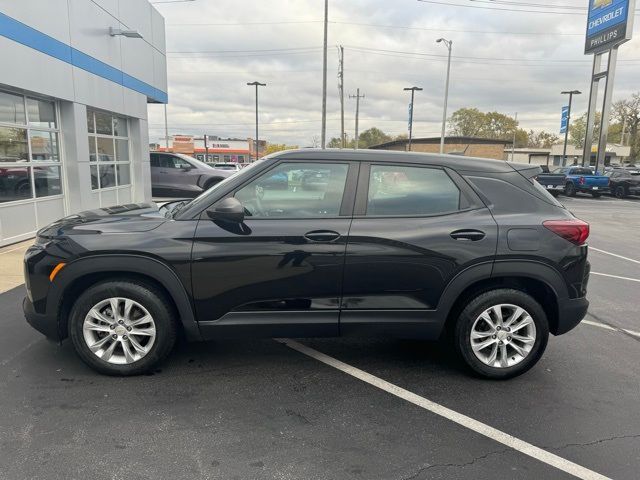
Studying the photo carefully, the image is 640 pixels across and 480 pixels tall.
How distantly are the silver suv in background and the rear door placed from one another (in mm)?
14237

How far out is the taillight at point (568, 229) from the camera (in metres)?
3.51

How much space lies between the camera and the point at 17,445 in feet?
8.91

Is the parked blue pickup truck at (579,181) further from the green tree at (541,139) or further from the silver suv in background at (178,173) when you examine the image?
the green tree at (541,139)

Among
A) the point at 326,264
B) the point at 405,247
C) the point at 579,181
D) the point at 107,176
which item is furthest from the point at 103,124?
the point at 579,181

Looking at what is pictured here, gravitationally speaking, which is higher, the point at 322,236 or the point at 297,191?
the point at 297,191

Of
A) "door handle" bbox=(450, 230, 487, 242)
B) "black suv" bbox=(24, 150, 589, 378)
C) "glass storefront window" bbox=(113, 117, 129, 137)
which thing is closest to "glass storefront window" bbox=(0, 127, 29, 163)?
"glass storefront window" bbox=(113, 117, 129, 137)

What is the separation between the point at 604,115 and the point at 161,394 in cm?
3579

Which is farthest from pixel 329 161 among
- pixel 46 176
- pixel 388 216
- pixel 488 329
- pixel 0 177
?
pixel 46 176

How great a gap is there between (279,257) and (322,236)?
34 centimetres

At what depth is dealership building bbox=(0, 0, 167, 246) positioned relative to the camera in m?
8.14

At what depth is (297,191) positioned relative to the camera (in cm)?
356

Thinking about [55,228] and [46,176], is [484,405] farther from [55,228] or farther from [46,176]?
[46,176]

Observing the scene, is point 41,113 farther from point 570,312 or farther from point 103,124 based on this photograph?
point 570,312

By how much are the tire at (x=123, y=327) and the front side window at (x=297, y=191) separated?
957 millimetres
